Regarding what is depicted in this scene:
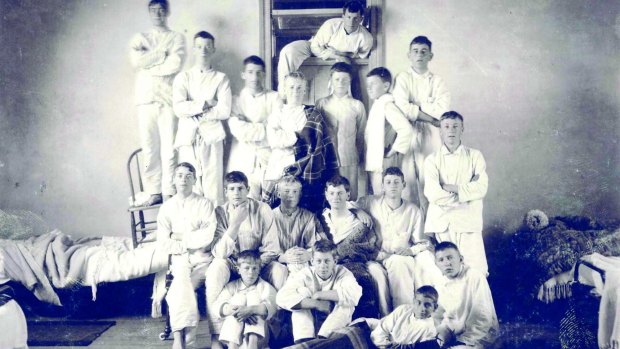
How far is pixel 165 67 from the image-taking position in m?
4.09

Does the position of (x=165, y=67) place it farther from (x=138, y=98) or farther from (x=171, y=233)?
(x=171, y=233)

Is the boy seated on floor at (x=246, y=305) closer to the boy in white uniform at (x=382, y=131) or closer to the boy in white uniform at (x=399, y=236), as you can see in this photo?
the boy in white uniform at (x=399, y=236)

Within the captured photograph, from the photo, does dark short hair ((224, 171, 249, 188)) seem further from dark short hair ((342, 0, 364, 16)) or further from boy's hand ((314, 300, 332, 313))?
dark short hair ((342, 0, 364, 16))

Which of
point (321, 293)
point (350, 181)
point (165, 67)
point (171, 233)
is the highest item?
point (165, 67)

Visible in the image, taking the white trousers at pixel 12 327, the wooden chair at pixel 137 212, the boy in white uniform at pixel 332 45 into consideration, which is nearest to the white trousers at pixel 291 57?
the boy in white uniform at pixel 332 45

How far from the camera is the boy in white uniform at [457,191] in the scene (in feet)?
13.1

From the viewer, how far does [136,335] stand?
12.7ft

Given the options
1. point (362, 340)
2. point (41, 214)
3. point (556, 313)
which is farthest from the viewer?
point (41, 214)

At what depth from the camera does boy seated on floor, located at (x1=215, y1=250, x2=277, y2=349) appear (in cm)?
371

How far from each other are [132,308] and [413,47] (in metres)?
2.19

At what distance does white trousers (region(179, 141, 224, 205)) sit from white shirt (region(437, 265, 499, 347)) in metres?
1.39

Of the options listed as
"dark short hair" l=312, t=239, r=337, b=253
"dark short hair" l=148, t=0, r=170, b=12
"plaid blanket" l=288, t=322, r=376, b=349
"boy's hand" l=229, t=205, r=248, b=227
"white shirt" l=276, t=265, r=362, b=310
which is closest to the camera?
"plaid blanket" l=288, t=322, r=376, b=349

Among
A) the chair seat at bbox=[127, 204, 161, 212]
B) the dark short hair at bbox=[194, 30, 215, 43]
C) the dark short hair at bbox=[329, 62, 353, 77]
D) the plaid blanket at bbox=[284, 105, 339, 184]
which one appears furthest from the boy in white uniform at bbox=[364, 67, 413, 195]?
the chair seat at bbox=[127, 204, 161, 212]

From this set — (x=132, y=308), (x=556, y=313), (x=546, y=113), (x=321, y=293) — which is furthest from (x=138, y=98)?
(x=556, y=313)
